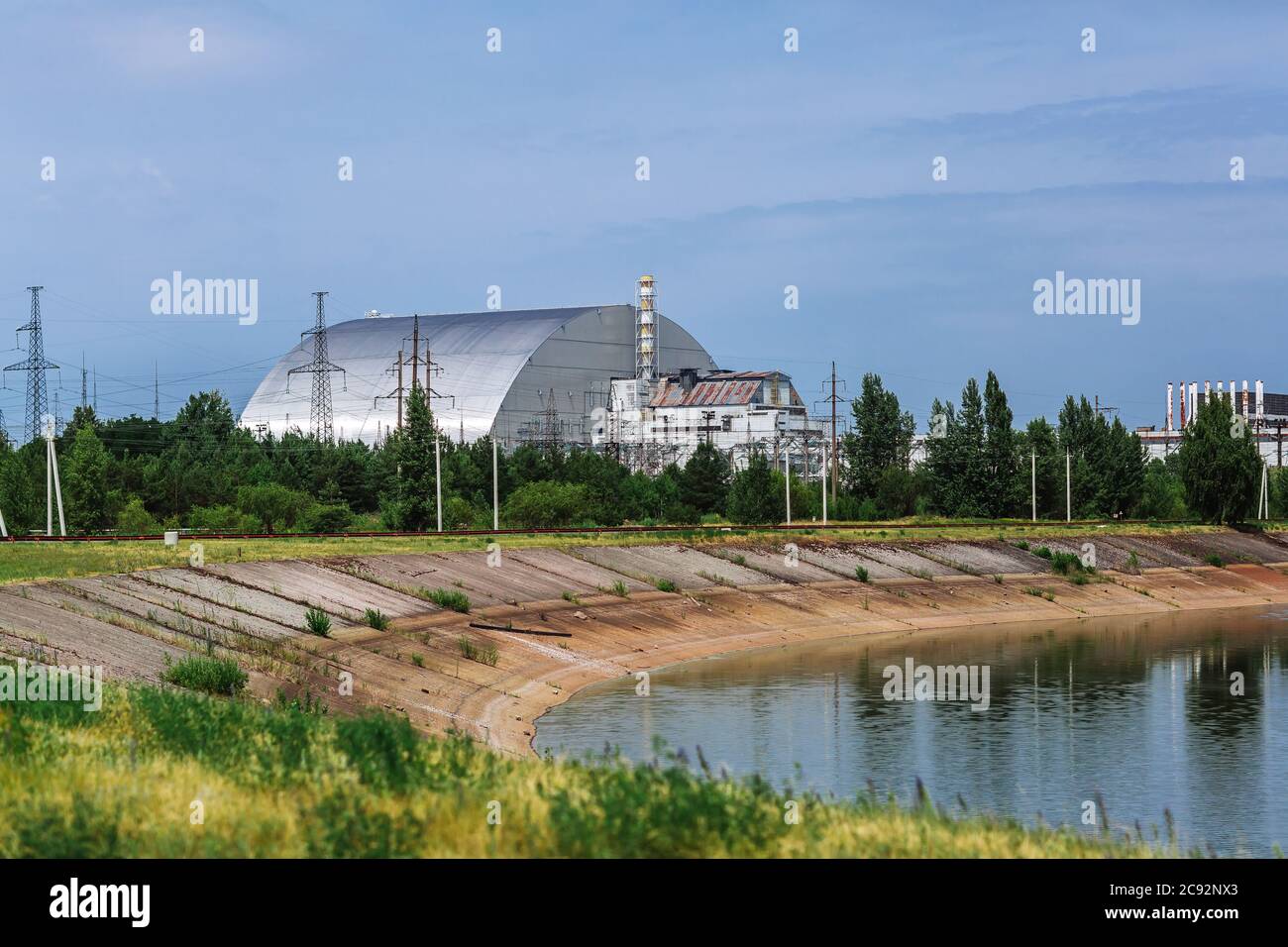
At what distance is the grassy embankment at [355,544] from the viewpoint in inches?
1652

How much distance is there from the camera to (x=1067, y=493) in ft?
345

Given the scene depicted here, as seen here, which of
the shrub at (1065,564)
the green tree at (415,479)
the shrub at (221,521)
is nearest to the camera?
the shrub at (1065,564)

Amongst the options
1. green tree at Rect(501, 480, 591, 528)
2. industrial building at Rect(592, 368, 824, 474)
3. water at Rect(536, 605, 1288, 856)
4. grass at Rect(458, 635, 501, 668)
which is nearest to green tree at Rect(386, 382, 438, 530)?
green tree at Rect(501, 480, 591, 528)

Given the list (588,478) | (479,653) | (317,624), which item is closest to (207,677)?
(317,624)

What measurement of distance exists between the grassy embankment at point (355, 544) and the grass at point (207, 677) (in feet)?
37.3

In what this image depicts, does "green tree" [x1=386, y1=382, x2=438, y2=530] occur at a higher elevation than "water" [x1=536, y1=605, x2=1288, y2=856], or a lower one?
higher

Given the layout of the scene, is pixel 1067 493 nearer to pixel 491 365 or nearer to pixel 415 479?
pixel 415 479

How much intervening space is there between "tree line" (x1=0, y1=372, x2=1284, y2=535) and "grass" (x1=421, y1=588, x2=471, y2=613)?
30545mm

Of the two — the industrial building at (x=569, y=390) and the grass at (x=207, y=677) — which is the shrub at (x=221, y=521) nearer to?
the industrial building at (x=569, y=390)

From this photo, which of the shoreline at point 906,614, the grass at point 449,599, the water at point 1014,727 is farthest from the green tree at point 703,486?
the grass at point 449,599

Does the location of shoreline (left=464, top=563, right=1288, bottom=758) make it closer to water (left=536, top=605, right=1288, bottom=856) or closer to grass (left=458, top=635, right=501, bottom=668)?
grass (left=458, top=635, right=501, bottom=668)

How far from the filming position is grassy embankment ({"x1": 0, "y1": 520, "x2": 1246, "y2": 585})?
42.0 meters
